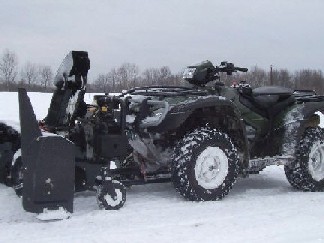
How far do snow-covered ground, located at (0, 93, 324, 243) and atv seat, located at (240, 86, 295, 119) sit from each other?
1213 mm

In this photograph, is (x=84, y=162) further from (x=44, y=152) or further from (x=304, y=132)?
(x=304, y=132)

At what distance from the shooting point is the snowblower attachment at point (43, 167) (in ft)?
17.4

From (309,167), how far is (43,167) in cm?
399

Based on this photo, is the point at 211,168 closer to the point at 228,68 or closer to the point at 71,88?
the point at 228,68

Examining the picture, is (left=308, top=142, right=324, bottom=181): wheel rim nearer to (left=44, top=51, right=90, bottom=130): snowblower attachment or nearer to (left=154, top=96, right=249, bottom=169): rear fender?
(left=154, top=96, right=249, bottom=169): rear fender

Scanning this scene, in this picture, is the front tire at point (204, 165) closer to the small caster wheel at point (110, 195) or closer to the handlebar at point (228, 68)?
the small caster wheel at point (110, 195)

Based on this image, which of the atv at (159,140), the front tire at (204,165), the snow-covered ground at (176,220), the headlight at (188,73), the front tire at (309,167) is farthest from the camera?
the front tire at (309,167)

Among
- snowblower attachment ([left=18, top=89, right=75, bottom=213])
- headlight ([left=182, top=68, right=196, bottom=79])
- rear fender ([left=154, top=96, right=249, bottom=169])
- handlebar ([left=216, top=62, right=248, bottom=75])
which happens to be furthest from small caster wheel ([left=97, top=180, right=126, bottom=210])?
handlebar ([left=216, top=62, right=248, bottom=75])

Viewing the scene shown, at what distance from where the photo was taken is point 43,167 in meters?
5.34

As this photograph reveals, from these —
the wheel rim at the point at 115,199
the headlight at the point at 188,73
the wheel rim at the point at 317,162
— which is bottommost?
the wheel rim at the point at 115,199

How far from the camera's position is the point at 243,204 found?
21.1 feet

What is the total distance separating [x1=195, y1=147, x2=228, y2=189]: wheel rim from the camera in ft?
21.5

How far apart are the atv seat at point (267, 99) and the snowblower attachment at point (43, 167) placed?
3088mm

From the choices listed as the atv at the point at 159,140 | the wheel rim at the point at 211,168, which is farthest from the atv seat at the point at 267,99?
the wheel rim at the point at 211,168
